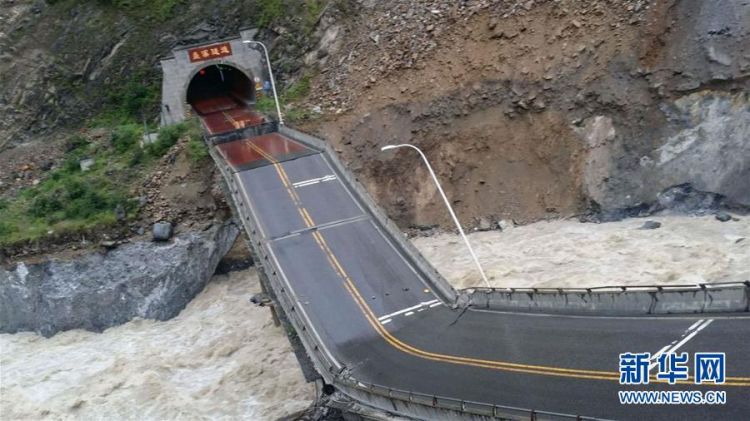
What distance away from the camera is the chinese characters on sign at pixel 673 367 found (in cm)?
2097

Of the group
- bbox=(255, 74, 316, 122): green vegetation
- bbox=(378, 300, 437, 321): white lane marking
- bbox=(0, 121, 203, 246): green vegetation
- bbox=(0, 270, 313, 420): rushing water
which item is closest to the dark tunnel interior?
bbox=(255, 74, 316, 122): green vegetation

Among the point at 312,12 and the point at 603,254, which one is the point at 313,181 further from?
the point at 312,12

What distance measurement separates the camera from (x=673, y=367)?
71.6ft

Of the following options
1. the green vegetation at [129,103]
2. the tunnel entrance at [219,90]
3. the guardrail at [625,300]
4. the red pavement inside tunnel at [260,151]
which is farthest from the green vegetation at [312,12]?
the guardrail at [625,300]

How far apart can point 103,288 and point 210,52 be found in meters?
22.2

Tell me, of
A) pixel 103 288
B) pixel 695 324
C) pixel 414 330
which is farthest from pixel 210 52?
pixel 695 324

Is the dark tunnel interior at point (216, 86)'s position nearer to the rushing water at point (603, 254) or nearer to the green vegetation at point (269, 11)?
the green vegetation at point (269, 11)

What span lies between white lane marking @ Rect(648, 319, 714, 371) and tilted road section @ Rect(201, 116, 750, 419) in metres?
0.06

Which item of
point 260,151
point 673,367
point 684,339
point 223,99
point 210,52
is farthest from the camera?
point 223,99

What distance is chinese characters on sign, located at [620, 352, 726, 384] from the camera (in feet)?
68.8

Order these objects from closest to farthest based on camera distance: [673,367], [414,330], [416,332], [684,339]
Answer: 1. [673,367]
2. [684,339]
3. [416,332]
4. [414,330]

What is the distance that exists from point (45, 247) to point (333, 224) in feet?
71.5

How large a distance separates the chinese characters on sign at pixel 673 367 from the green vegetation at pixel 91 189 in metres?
34.8

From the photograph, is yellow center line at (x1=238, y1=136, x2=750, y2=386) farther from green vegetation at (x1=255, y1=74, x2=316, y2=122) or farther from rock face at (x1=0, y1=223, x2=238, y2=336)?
green vegetation at (x1=255, y1=74, x2=316, y2=122)
